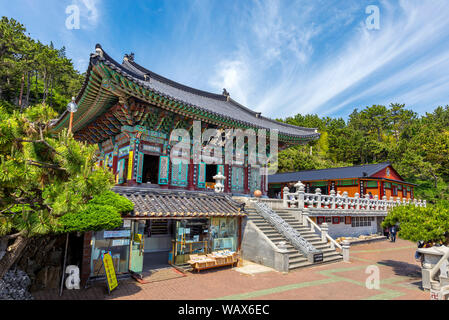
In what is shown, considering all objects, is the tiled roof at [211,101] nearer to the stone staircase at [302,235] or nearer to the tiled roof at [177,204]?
the stone staircase at [302,235]

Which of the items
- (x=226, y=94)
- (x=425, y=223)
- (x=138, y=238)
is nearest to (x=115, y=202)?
(x=138, y=238)

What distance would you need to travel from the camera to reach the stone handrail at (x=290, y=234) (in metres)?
11.3

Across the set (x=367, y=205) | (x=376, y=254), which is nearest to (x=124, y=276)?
(x=376, y=254)

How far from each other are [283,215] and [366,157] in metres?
42.8

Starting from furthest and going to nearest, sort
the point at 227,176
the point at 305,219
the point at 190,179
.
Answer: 1. the point at 227,176
2. the point at 305,219
3. the point at 190,179

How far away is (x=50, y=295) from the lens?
7.05m

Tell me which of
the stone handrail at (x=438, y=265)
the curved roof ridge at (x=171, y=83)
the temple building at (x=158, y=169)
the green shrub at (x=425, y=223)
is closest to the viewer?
the stone handrail at (x=438, y=265)

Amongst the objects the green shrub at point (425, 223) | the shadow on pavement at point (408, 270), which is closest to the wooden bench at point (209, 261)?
the shadow on pavement at point (408, 270)

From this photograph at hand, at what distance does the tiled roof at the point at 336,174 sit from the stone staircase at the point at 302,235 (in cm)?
1621

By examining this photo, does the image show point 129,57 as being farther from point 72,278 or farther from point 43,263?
point 72,278

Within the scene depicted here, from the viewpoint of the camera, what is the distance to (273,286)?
8.36 m

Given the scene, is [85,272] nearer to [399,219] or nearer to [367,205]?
[399,219]

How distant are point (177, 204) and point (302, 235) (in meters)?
6.71
